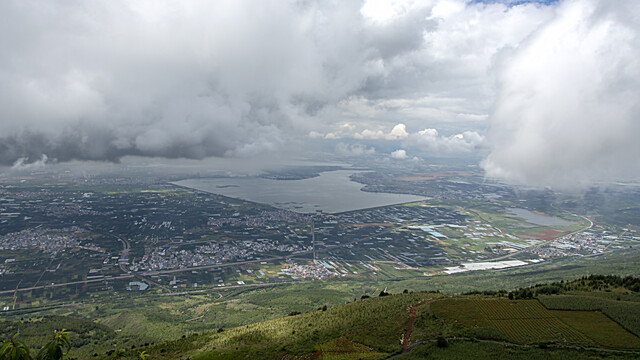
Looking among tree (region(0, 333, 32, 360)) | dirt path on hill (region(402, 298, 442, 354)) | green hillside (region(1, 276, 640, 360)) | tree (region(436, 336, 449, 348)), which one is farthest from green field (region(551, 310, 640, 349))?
tree (region(0, 333, 32, 360))

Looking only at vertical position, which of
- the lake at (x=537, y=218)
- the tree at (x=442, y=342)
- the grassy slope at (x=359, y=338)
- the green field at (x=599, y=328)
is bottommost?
the lake at (x=537, y=218)

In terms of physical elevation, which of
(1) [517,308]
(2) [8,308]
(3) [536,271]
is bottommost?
(2) [8,308]

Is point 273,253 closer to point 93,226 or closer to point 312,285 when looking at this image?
point 312,285

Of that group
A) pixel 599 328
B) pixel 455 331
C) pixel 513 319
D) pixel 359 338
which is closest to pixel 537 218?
pixel 599 328

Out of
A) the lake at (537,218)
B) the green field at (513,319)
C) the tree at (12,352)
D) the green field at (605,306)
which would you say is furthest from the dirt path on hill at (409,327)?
the lake at (537,218)

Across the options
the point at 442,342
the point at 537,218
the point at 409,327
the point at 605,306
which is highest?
the point at 605,306

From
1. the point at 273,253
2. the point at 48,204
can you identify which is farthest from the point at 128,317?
the point at 48,204

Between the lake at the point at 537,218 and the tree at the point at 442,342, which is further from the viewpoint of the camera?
the lake at the point at 537,218

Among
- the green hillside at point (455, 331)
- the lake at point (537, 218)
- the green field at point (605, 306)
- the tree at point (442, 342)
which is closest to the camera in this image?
the green hillside at point (455, 331)

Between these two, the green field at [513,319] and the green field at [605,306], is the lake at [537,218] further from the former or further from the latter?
the green field at [513,319]

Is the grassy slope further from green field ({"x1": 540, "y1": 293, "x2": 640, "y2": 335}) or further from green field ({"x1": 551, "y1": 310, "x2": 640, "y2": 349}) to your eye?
green field ({"x1": 540, "y1": 293, "x2": 640, "y2": 335})

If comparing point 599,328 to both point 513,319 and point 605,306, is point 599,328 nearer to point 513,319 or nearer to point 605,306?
point 605,306
